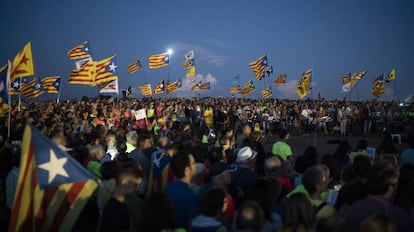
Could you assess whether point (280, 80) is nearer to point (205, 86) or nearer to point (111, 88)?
point (205, 86)

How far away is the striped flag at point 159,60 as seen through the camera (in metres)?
27.1

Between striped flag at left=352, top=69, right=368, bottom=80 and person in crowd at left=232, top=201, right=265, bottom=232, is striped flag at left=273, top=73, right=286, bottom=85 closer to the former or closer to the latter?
striped flag at left=352, top=69, right=368, bottom=80

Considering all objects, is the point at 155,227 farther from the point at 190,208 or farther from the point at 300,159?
the point at 300,159

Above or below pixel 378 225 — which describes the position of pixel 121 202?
below

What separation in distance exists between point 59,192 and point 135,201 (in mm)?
869

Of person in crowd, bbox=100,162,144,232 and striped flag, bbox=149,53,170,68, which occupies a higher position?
striped flag, bbox=149,53,170,68

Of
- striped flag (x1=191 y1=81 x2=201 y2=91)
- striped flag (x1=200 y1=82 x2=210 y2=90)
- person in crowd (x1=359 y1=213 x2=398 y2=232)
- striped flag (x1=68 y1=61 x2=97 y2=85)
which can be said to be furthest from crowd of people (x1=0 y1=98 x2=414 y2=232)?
striped flag (x1=200 y1=82 x2=210 y2=90)

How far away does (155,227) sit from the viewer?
3066 mm

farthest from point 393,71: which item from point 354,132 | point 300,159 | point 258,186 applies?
point 258,186

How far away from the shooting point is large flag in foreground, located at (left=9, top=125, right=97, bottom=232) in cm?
359

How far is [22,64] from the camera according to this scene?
11.4 meters

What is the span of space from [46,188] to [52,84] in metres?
24.5

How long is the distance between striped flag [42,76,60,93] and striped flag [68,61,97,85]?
7.29 meters

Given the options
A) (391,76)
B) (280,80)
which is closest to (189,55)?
(280,80)
